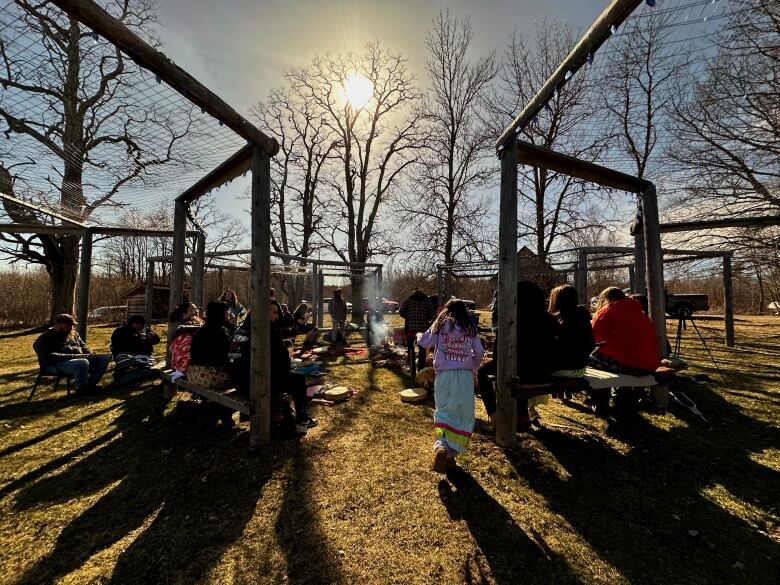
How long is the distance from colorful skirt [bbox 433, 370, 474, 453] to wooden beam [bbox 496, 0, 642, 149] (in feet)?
8.89

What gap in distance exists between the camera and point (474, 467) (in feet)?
11.3

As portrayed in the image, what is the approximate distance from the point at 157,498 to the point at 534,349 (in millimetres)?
3868

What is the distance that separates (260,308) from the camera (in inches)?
151

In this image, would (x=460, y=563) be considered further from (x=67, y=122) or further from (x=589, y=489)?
(x=67, y=122)

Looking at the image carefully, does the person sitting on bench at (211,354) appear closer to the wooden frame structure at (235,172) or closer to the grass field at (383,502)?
the grass field at (383,502)

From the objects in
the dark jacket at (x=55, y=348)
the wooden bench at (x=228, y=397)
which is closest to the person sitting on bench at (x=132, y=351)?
the dark jacket at (x=55, y=348)

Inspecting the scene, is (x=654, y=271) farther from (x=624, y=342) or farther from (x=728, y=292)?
(x=728, y=292)

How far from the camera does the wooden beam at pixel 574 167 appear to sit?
440cm

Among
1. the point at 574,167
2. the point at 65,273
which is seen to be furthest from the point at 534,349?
the point at 65,273

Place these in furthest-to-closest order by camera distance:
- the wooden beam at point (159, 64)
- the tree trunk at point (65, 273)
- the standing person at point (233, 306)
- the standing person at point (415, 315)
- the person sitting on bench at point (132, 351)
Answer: the tree trunk at point (65, 273), the standing person at point (233, 306), the standing person at point (415, 315), the person sitting on bench at point (132, 351), the wooden beam at point (159, 64)

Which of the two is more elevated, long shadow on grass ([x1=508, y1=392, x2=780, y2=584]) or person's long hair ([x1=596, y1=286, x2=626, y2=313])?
person's long hair ([x1=596, y1=286, x2=626, y2=313])

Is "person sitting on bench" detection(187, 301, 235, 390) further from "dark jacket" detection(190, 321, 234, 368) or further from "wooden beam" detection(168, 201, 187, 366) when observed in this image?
"wooden beam" detection(168, 201, 187, 366)

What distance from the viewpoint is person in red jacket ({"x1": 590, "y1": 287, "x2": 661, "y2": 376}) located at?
4.42 m

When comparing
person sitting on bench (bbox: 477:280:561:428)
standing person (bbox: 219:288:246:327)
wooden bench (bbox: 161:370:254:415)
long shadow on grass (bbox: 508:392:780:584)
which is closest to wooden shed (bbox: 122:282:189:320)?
standing person (bbox: 219:288:246:327)
